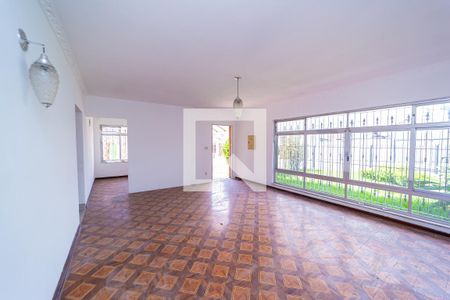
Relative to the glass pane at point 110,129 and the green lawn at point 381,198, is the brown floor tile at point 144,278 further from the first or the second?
the glass pane at point 110,129

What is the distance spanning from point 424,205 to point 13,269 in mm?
4848

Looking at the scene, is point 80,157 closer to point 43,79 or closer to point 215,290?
point 43,79

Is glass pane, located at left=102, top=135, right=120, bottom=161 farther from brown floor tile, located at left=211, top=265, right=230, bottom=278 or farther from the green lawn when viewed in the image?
brown floor tile, located at left=211, top=265, right=230, bottom=278

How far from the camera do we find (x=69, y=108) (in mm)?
2766

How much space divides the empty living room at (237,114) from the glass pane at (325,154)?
4 cm

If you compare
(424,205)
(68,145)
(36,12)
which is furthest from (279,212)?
(36,12)

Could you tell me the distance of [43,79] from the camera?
1.32 meters

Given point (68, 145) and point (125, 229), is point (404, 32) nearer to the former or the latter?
point (68, 145)

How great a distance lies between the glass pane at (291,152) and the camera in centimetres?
532

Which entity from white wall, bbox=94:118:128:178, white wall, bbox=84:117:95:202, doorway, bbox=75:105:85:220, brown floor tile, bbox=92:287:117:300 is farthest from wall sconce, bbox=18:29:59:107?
white wall, bbox=94:118:128:178

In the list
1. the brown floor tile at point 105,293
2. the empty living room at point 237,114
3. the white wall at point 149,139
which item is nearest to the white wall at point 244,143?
the empty living room at point 237,114

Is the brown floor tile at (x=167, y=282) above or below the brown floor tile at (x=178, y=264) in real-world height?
below

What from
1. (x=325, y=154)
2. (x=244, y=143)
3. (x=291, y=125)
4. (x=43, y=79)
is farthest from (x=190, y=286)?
(x=244, y=143)

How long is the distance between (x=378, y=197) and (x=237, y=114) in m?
3.08
